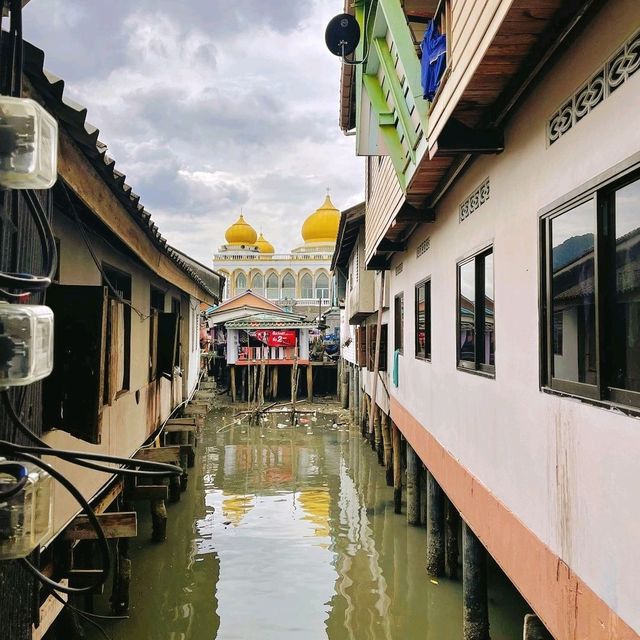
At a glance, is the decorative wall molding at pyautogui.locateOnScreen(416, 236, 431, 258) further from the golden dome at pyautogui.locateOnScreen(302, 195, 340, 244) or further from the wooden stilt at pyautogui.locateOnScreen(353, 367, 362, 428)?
the golden dome at pyautogui.locateOnScreen(302, 195, 340, 244)

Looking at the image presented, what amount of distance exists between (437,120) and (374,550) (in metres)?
6.95

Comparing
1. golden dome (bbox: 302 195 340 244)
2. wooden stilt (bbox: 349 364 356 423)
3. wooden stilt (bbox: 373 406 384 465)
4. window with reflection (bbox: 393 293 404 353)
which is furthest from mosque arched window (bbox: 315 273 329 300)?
window with reflection (bbox: 393 293 404 353)

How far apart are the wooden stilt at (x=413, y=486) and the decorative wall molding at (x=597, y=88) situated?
279 inches

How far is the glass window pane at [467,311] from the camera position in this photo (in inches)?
224

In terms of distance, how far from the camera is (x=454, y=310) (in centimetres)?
646

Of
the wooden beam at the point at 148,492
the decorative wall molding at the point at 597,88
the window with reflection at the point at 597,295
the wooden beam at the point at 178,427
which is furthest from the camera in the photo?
the wooden beam at the point at 178,427

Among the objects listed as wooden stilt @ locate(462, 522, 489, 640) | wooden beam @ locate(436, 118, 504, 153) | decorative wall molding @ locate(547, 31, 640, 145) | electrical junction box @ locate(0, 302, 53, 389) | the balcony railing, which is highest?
wooden beam @ locate(436, 118, 504, 153)

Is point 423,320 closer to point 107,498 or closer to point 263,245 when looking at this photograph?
point 107,498

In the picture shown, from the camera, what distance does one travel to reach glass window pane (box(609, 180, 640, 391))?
110 inches

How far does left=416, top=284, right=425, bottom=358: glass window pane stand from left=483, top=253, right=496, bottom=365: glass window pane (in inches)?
127

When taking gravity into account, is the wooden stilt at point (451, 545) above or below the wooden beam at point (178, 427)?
below

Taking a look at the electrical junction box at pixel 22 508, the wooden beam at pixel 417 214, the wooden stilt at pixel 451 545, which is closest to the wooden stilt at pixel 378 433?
the wooden stilt at pixel 451 545

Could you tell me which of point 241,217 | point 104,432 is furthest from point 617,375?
point 241,217

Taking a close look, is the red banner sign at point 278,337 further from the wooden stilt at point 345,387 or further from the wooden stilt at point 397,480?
the wooden stilt at point 397,480
